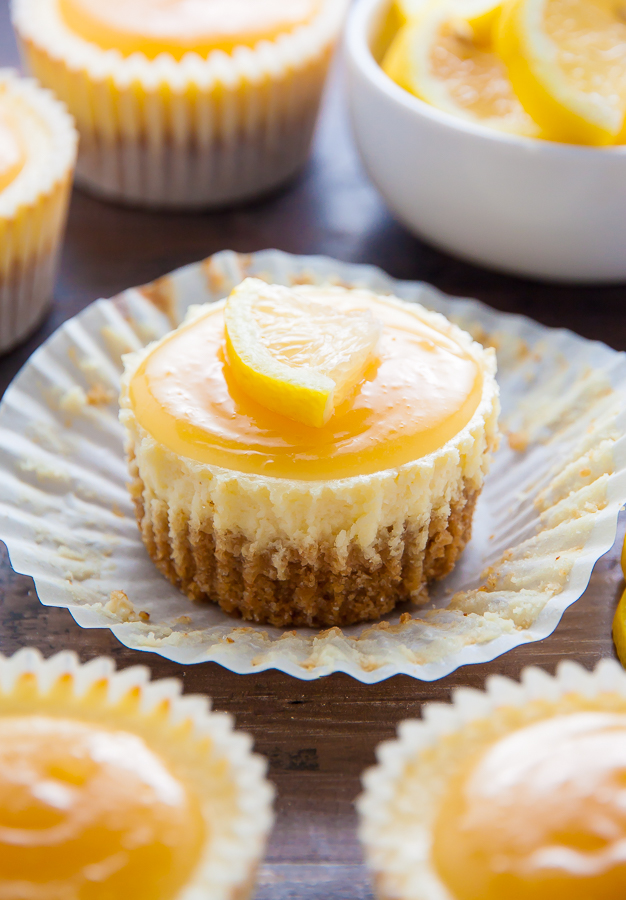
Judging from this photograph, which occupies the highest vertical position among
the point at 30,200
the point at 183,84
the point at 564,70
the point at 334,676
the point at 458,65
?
the point at 564,70

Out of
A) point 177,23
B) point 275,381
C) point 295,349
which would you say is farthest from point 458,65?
point 275,381

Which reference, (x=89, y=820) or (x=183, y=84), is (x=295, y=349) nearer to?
(x=89, y=820)

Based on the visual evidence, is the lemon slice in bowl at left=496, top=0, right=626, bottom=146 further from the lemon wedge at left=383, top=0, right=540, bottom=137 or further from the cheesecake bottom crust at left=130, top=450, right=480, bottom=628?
the cheesecake bottom crust at left=130, top=450, right=480, bottom=628

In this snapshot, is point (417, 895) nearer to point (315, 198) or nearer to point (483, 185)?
point (483, 185)

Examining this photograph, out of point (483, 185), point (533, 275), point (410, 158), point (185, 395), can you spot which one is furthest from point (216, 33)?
point (185, 395)

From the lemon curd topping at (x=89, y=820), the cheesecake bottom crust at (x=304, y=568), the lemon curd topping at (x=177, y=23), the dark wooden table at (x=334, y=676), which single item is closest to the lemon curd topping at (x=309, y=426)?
the cheesecake bottom crust at (x=304, y=568)

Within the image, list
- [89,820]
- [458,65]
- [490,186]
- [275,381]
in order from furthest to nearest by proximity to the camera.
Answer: [458,65], [490,186], [275,381], [89,820]
